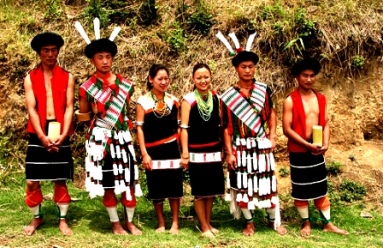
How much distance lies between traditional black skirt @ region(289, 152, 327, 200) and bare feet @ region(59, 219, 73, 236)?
8.18 ft

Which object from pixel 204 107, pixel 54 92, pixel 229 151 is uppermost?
pixel 54 92

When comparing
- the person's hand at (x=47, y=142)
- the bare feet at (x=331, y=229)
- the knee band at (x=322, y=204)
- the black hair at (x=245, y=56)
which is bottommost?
the bare feet at (x=331, y=229)

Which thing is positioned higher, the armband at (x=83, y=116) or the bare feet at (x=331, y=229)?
the armband at (x=83, y=116)

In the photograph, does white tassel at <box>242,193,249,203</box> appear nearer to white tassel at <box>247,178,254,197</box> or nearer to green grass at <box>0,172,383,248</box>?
white tassel at <box>247,178,254,197</box>

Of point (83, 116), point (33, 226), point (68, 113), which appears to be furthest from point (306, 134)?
point (33, 226)

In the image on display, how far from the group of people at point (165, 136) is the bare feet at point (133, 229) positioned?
0.01 meters

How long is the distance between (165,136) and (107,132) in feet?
2.01

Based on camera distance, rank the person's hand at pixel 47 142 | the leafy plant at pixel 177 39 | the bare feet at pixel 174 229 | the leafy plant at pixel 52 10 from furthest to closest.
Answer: the leafy plant at pixel 52 10
the leafy plant at pixel 177 39
the bare feet at pixel 174 229
the person's hand at pixel 47 142

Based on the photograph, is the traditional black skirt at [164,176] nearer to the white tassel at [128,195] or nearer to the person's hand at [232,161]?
the white tassel at [128,195]

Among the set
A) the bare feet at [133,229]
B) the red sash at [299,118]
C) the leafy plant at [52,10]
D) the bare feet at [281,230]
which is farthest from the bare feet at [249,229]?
the leafy plant at [52,10]

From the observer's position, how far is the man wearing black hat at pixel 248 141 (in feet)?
17.1

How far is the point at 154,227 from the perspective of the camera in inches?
219

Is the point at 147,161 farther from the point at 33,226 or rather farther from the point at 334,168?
the point at 334,168

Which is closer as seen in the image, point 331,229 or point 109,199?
point 109,199
